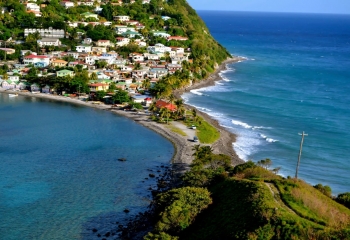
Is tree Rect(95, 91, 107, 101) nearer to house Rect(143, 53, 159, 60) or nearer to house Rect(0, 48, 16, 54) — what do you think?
house Rect(143, 53, 159, 60)

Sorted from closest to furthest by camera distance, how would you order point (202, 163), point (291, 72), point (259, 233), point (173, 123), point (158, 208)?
point (259, 233) → point (158, 208) → point (202, 163) → point (173, 123) → point (291, 72)

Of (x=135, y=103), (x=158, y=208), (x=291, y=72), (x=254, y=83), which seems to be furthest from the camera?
(x=291, y=72)

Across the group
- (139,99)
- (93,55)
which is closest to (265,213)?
(139,99)

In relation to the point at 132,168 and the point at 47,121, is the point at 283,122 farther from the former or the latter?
the point at 47,121

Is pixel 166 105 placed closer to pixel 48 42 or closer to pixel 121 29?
pixel 48 42

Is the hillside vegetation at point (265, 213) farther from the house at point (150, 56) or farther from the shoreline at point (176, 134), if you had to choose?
the house at point (150, 56)

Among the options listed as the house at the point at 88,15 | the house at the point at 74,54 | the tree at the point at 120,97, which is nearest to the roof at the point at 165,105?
the tree at the point at 120,97

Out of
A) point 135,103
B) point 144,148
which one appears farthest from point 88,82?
point 144,148
